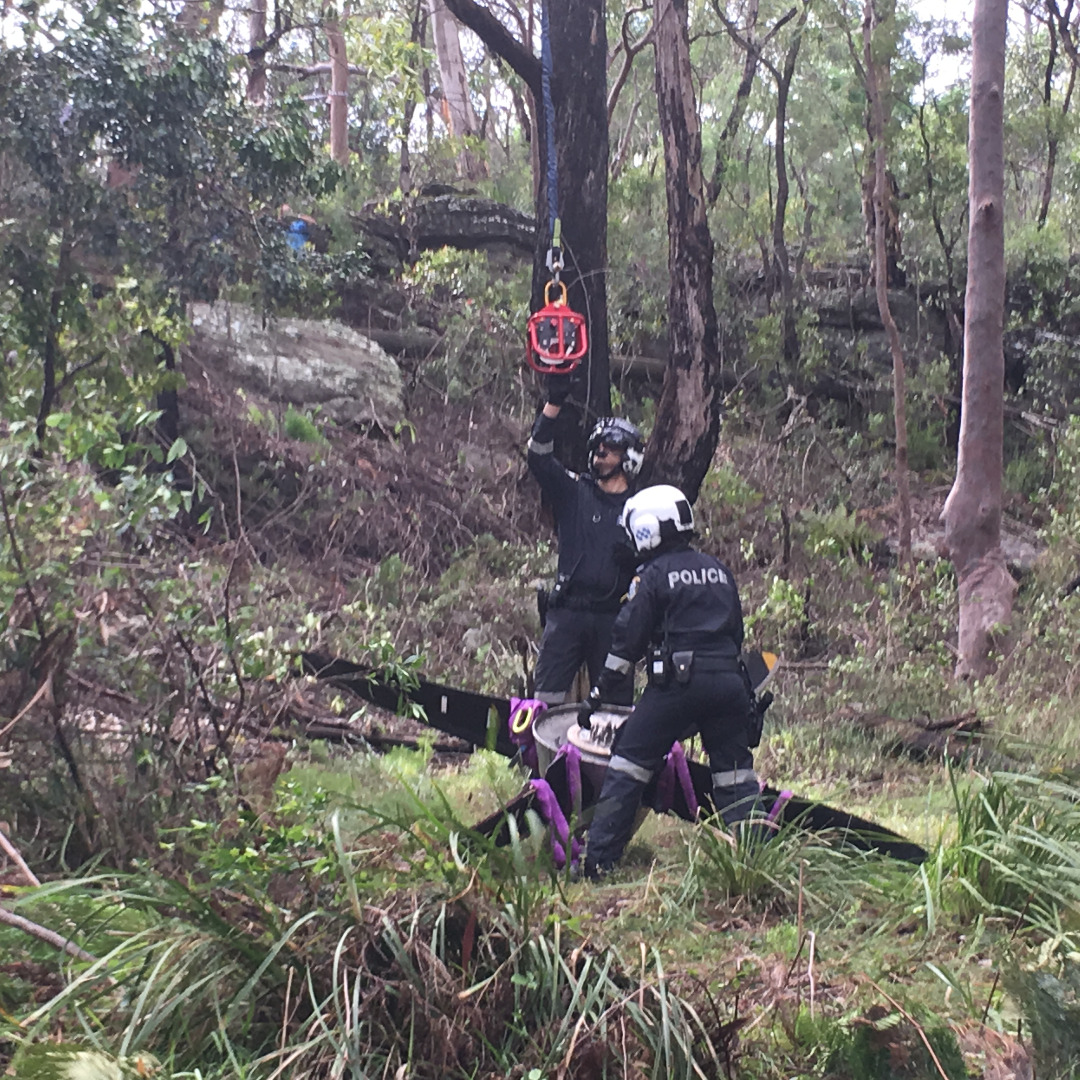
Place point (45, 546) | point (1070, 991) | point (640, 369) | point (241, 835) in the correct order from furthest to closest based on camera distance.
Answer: point (640, 369) → point (45, 546) → point (241, 835) → point (1070, 991)

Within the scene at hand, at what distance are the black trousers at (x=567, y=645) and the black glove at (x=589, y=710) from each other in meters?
1.09

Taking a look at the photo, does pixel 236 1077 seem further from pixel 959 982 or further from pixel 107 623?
pixel 107 623

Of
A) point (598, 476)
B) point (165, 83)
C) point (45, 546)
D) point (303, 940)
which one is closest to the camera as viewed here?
point (303, 940)

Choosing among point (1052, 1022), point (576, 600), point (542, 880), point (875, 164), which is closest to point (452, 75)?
point (875, 164)

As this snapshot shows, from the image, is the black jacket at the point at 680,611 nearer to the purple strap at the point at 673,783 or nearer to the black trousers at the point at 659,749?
the black trousers at the point at 659,749

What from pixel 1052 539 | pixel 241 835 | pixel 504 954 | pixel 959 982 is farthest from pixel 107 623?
pixel 1052 539

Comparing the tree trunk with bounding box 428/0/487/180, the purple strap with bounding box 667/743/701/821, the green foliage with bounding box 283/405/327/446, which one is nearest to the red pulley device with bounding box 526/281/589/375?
the purple strap with bounding box 667/743/701/821

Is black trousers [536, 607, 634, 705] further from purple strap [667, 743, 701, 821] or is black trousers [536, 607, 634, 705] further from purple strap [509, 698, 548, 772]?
purple strap [667, 743, 701, 821]

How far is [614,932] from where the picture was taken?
11.5 feet

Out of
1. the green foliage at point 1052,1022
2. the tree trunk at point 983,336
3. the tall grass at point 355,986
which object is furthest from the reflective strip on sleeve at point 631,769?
the tree trunk at point 983,336

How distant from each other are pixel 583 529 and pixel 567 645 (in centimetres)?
69

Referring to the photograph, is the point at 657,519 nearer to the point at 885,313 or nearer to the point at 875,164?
the point at 885,313

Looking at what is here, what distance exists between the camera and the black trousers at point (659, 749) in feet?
14.8

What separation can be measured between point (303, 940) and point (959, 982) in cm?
189
